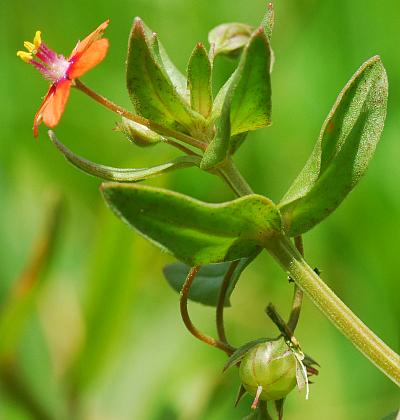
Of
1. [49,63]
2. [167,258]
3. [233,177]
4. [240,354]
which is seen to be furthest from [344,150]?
[167,258]

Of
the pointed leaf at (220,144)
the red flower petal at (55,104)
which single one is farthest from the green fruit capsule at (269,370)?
the red flower petal at (55,104)

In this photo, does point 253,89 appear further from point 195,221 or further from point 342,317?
point 342,317

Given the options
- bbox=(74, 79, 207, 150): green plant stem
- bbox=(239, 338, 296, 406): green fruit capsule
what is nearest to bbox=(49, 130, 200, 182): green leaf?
bbox=(74, 79, 207, 150): green plant stem

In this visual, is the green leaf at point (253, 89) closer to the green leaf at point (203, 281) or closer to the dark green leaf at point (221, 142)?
the dark green leaf at point (221, 142)

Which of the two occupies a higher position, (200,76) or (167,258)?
(200,76)

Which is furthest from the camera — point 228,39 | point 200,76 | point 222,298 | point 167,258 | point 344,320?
point 167,258

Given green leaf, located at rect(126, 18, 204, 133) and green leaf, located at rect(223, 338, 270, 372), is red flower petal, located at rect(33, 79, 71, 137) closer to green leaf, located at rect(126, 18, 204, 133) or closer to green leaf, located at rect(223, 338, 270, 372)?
green leaf, located at rect(126, 18, 204, 133)

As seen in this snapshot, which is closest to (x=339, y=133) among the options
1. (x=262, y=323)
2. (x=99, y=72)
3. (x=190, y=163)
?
(x=190, y=163)

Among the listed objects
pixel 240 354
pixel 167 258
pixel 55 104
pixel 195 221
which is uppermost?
pixel 55 104
